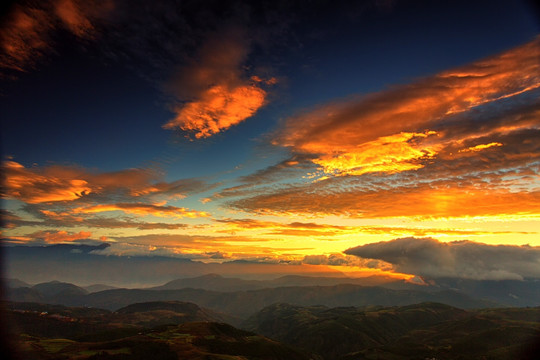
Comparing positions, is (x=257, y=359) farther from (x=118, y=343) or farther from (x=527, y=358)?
(x=527, y=358)

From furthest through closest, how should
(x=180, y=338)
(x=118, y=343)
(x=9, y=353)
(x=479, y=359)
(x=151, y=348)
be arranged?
(x=479, y=359) → (x=180, y=338) → (x=118, y=343) → (x=151, y=348) → (x=9, y=353)

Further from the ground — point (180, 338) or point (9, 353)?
point (9, 353)

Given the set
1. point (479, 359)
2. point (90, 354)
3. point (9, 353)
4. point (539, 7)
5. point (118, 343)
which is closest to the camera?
point (539, 7)

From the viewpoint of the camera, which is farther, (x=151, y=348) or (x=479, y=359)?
(x=479, y=359)

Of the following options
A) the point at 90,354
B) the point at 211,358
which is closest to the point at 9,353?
the point at 90,354

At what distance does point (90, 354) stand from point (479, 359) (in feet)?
789

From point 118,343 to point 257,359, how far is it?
80.0m

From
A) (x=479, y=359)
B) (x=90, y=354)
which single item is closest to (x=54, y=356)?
(x=90, y=354)

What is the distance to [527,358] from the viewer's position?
184m

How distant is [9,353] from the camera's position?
11631 centimetres

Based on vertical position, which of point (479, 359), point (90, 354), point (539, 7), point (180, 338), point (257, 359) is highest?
point (539, 7)

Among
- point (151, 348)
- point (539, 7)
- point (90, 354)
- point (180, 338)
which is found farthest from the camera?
point (180, 338)

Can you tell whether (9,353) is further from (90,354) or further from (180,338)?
(180,338)

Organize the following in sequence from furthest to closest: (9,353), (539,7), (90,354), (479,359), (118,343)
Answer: (479,359) → (118,343) → (90,354) → (9,353) → (539,7)
